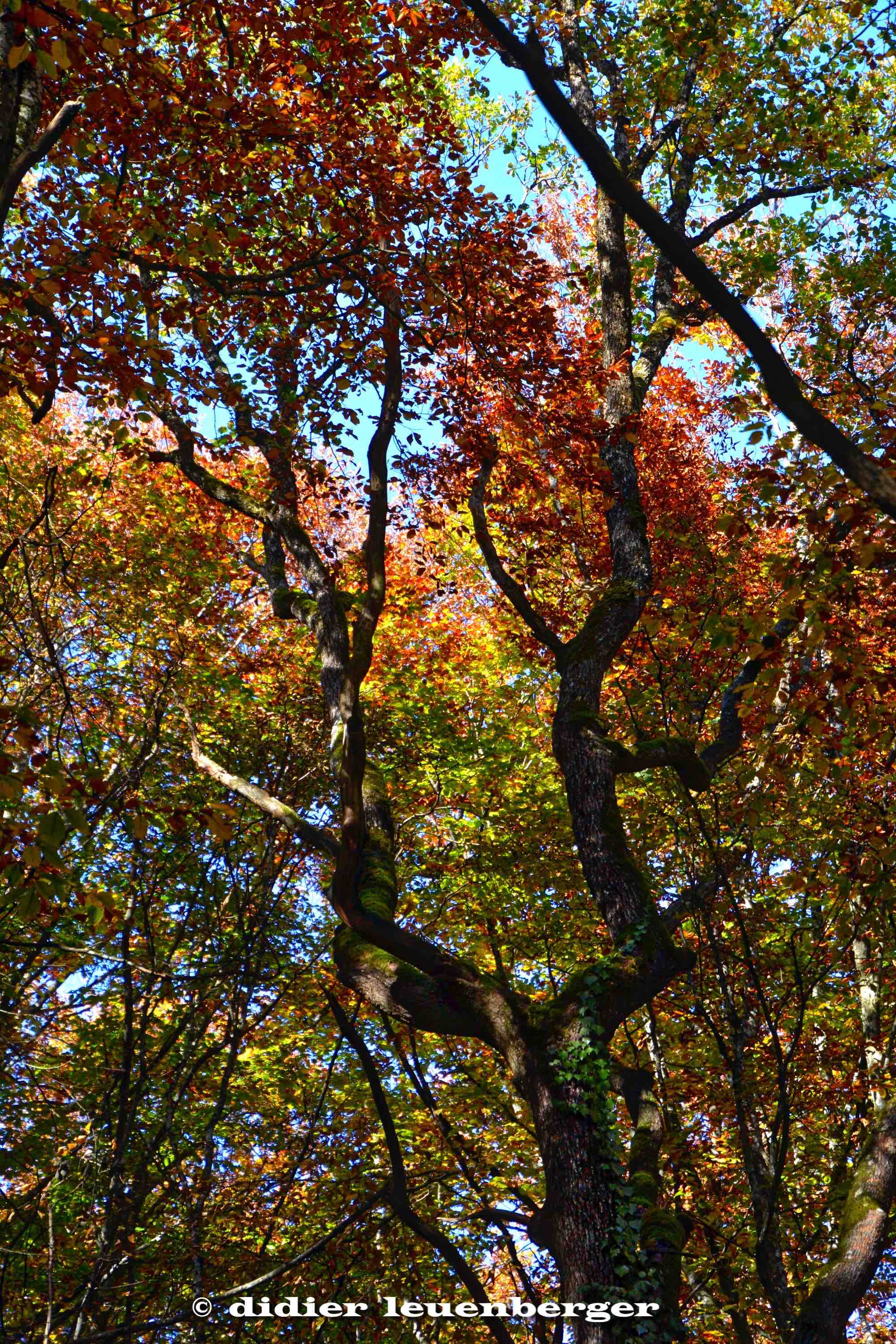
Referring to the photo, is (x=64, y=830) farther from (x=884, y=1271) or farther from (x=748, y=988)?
(x=884, y=1271)

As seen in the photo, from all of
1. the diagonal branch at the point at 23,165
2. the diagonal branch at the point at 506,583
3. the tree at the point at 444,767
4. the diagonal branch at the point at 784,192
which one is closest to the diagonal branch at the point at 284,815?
the tree at the point at 444,767

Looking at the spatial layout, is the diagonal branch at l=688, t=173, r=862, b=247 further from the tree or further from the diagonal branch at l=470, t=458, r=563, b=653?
the diagonal branch at l=470, t=458, r=563, b=653

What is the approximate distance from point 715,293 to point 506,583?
6.42 m

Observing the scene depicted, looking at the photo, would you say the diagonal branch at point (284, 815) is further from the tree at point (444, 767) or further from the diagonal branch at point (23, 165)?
the diagonal branch at point (23, 165)

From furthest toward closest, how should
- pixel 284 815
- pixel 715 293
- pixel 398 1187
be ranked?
1. pixel 284 815
2. pixel 398 1187
3. pixel 715 293

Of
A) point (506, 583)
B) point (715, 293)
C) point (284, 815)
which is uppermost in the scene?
point (506, 583)

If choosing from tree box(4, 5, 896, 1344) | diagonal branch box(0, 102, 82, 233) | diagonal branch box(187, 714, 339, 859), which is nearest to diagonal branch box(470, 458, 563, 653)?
tree box(4, 5, 896, 1344)

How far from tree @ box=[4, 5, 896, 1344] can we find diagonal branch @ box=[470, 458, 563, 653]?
0.05 metres

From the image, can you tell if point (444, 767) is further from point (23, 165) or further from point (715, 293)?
point (715, 293)

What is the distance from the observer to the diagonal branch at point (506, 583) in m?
8.38

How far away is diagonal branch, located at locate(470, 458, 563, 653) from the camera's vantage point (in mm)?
8383

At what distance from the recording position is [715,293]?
211 centimetres

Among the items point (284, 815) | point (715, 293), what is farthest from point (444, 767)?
point (715, 293)

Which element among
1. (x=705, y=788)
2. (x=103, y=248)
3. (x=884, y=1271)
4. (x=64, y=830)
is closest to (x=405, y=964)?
(x=705, y=788)
